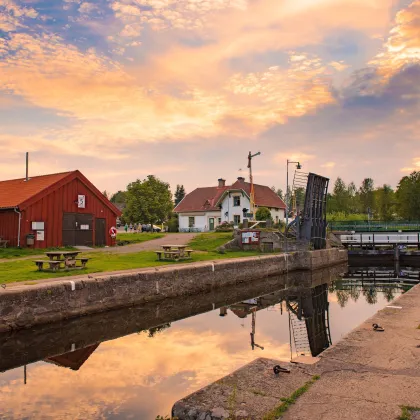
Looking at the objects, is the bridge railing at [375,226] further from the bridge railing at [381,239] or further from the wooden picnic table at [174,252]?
the wooden picnic table at [174,252]

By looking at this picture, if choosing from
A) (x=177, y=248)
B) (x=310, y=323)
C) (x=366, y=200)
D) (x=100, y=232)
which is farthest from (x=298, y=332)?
(x=366, y=200)

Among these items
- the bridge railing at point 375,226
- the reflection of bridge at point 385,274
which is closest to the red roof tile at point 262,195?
the bridge railing at point 375,226

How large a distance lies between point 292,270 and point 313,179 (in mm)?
6727

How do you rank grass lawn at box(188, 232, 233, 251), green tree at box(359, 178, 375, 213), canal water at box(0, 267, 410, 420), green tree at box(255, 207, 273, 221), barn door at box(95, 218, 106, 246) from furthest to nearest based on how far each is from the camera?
green tree at box(359, 178, 375, 213) < green tree at box(255, 207, 273, 221) < barn door at box(95, 218, 106, 246) < grass lawn at box(188, 232, 233, 251) < canal water at box(0, 267, 410, 420)

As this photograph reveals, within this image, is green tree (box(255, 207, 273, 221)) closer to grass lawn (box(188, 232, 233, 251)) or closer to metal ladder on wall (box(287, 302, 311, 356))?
grass lawn (box(188, 232, 233, 251))

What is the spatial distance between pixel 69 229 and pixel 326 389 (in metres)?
23.6

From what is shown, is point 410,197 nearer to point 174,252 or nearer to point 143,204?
point 143,204

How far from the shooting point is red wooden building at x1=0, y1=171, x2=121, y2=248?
2417 centimetres

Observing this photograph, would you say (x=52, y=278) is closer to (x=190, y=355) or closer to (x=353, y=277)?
(x=190, y=355)

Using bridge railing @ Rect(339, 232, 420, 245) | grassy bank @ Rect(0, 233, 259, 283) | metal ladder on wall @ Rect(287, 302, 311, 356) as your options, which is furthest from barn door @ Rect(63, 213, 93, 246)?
bridge railing @ Rect(339, 232, 420, 245)

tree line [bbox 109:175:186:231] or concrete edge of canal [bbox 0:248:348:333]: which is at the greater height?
tree line [bbox 109:175:186:231]

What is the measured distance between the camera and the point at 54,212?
2594 centimetres

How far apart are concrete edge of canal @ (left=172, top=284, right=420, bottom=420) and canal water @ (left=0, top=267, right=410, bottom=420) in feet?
5.50

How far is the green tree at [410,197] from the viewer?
6172 cm
